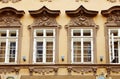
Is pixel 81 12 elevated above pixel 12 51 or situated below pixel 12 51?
above

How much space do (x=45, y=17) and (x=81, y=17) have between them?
1676 millimetres

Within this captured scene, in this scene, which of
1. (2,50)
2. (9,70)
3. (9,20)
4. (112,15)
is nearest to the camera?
(9,70)

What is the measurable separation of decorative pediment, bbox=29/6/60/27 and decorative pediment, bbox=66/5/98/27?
66 centimetres

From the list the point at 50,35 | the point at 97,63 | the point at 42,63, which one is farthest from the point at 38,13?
the point at 97,63

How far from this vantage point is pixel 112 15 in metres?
19.1

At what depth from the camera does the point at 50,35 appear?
1906 cm

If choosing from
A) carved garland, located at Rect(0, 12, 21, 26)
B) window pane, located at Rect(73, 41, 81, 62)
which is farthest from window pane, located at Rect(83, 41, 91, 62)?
carved garland, located at Rect(0, 12, 21, 26)

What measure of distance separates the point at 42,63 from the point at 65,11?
272cm

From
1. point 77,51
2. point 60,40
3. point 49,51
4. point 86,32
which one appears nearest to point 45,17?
point 60,40

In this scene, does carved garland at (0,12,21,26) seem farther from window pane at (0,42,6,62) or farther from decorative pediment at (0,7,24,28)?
window pane at (0,42,6,62)

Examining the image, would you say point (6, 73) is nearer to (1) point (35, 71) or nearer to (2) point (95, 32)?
(1) point (35, 71)

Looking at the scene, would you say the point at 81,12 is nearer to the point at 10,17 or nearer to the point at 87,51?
the point at 87,51

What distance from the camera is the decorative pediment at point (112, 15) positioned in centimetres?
1897

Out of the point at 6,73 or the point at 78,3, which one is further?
the point at 78,3
